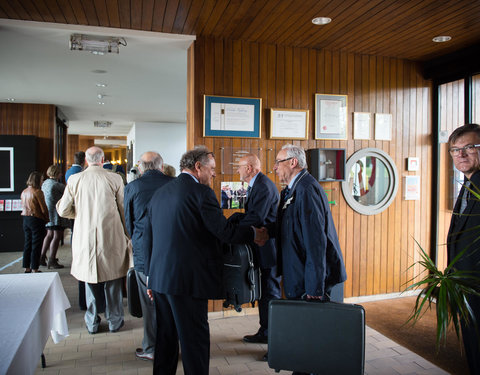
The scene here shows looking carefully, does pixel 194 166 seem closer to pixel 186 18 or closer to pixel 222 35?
pixel 186 18

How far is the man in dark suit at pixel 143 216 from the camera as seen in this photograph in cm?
335

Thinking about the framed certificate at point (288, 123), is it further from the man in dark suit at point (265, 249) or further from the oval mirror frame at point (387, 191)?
the man in dark suit at point (265, 249)

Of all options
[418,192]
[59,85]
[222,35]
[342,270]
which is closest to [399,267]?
[418,192]

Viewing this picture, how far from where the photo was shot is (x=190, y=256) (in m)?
2.50

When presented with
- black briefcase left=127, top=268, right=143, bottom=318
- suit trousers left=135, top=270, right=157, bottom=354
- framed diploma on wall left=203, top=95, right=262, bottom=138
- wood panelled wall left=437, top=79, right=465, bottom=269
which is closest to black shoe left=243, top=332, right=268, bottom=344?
suit trousers left=135, top=270, right=157, bottom=354

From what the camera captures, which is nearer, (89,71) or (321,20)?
(321,20)

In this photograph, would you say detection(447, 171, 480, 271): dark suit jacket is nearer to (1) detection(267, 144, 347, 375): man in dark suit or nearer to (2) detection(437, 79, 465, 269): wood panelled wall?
(1) detection(267, 144, 347, 375): man in dark suit

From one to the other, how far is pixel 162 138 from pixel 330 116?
349 inches

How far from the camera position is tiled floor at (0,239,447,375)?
128 inches

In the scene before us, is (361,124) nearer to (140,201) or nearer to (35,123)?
(140,201)

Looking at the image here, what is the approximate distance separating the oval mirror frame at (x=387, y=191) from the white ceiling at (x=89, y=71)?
8.05ft

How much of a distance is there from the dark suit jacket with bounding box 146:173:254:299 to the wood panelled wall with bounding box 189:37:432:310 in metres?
2.00

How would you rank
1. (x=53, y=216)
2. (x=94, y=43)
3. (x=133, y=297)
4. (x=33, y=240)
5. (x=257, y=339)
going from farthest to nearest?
1. (x=53, y=216)
2. (x=33, y=240)
3. (x=94, y=43)
4. (x=257, y=339)
5. (x=133, y=297)

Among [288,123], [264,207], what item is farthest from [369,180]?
[264,207]
